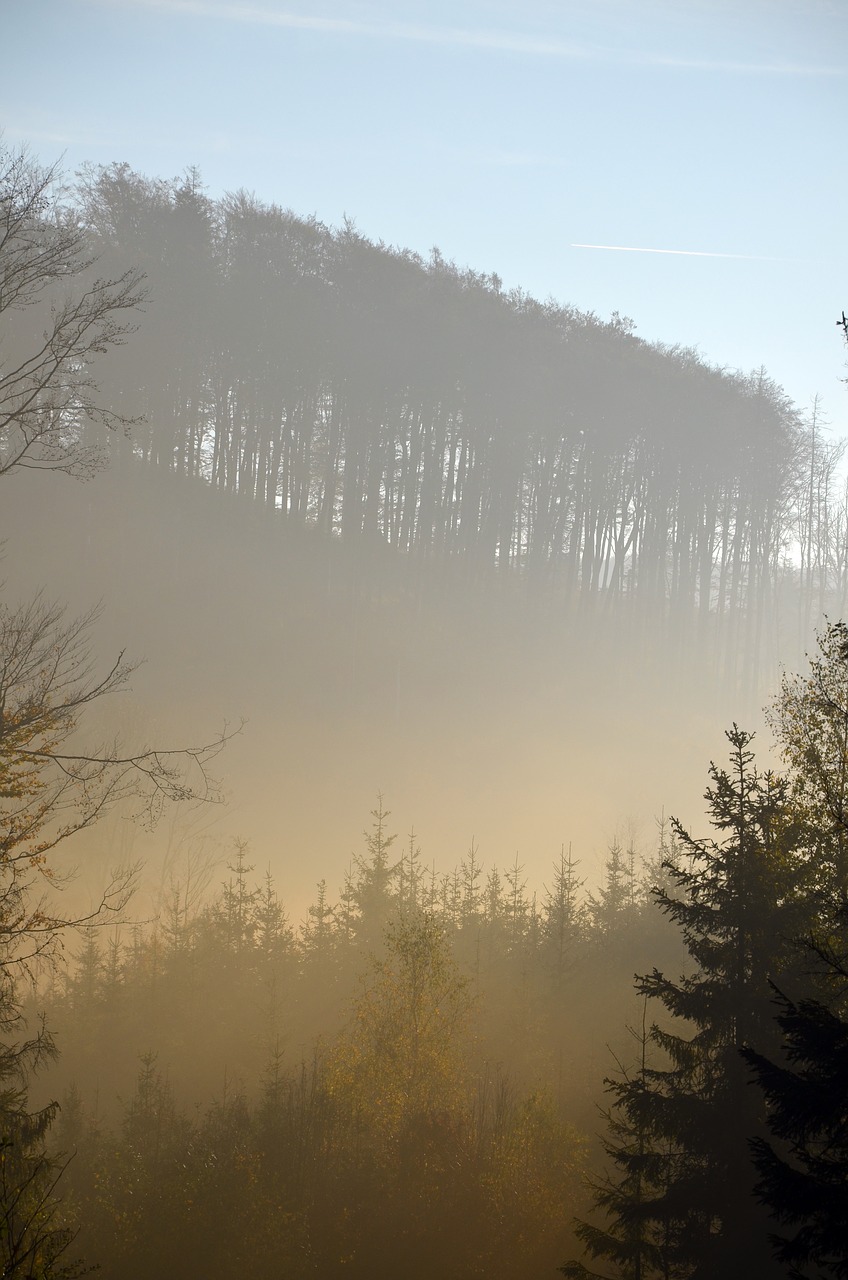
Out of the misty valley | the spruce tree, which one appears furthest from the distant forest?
the spruce tree

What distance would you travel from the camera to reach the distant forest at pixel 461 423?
4788 centimetres

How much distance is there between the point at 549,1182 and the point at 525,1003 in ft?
22.9

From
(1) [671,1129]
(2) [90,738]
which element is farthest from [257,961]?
(1) [671,1129]

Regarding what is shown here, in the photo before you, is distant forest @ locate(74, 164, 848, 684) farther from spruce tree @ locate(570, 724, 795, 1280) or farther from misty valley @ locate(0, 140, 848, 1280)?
spruce tree @ locate(570, 724, 795, 1280)

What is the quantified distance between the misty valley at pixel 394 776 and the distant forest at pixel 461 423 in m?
0.27

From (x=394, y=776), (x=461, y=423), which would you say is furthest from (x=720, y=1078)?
(x=461, y=423)

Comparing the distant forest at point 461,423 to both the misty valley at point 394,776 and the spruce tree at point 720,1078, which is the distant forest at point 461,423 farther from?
the spruce tree at point 720,1078

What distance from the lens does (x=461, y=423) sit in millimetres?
54281

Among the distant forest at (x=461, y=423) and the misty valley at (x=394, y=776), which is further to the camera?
the distant forest at (x=461, y=423)

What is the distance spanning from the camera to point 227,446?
164 ft

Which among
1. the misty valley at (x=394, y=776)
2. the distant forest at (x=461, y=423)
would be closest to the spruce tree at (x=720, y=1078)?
the misty valley at (x=394, y=776)

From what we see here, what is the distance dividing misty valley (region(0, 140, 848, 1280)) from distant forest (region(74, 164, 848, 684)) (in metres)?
0.27

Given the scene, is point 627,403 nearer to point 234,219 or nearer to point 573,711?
point 573,711

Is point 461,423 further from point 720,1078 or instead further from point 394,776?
point 720,1078
